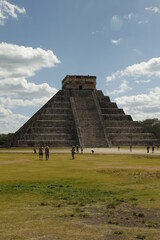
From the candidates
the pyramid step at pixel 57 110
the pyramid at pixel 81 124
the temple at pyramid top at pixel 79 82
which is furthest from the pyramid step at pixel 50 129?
the temple at pyramid top at pixel 79 82

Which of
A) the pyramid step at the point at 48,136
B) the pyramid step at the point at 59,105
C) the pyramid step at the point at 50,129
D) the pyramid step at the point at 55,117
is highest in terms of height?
the pyramid step at the point at 59,105

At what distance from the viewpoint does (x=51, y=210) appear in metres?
9.88

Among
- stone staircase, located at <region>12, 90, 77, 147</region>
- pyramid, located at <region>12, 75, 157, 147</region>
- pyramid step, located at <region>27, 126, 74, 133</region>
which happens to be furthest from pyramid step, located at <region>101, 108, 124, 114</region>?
pyramid step, located at <region>27, 126, 74, 133</region>

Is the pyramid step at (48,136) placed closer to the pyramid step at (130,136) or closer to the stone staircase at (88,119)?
the stone staircase at (88,119)

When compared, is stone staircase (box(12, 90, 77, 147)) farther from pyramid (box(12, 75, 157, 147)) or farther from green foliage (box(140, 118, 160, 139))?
green foliage (box(140, 118, 160, 139))

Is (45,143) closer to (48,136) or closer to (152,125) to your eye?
(48,136)

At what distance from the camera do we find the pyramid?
60778 mm

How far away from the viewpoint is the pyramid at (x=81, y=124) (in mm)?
60778

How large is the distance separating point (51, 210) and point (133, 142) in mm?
54736

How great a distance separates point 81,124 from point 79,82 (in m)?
16.2

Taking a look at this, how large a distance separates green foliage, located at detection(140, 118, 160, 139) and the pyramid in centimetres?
2806

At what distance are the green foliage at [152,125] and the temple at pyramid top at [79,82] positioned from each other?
28.4m

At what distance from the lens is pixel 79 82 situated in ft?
257

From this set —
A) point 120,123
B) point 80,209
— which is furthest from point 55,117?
point 80,209
